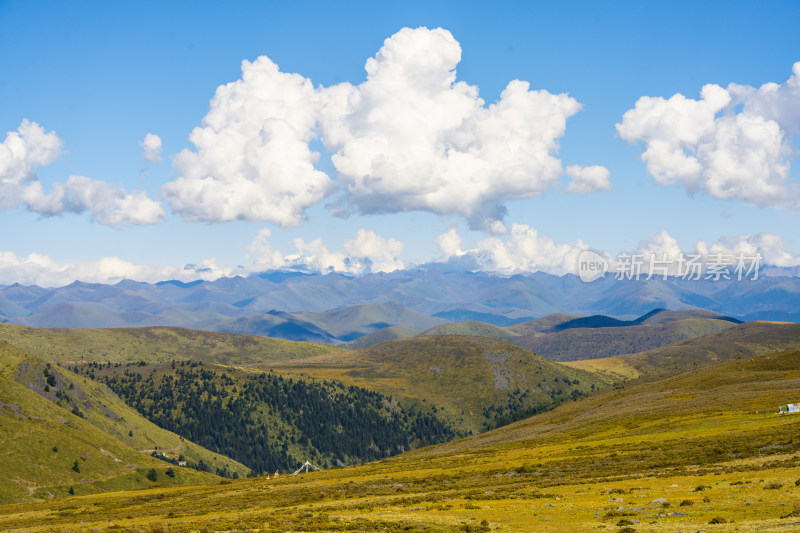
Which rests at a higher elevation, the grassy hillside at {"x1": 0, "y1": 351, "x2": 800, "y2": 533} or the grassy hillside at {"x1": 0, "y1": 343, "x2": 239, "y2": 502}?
the grassy hillside at {"x1": 0, "y1": 351, "x2": 800, "y2": 533}

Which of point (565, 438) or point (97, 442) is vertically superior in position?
point (565, 438)

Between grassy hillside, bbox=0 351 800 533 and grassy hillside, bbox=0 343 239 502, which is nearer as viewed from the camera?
grassy hillside, bbox=0 351 800 533

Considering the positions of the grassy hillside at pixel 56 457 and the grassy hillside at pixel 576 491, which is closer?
the grassy hillside at pixel 576 491

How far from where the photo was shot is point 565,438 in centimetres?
10994

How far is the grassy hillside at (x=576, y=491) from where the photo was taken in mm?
36625

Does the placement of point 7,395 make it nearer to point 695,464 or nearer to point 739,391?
point 695,464

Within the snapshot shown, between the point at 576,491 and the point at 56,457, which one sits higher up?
the point at 576,491

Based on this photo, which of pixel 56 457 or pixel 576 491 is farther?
pixel 56 457

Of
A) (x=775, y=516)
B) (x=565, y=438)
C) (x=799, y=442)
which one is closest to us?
(x=775, y=516)

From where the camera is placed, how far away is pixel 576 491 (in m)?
51.6

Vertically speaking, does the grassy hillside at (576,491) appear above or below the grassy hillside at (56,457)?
above

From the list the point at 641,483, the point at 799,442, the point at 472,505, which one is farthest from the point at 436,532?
the point at 799,442

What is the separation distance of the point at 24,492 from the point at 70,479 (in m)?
15.7

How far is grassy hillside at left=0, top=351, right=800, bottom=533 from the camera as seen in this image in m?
36.6
